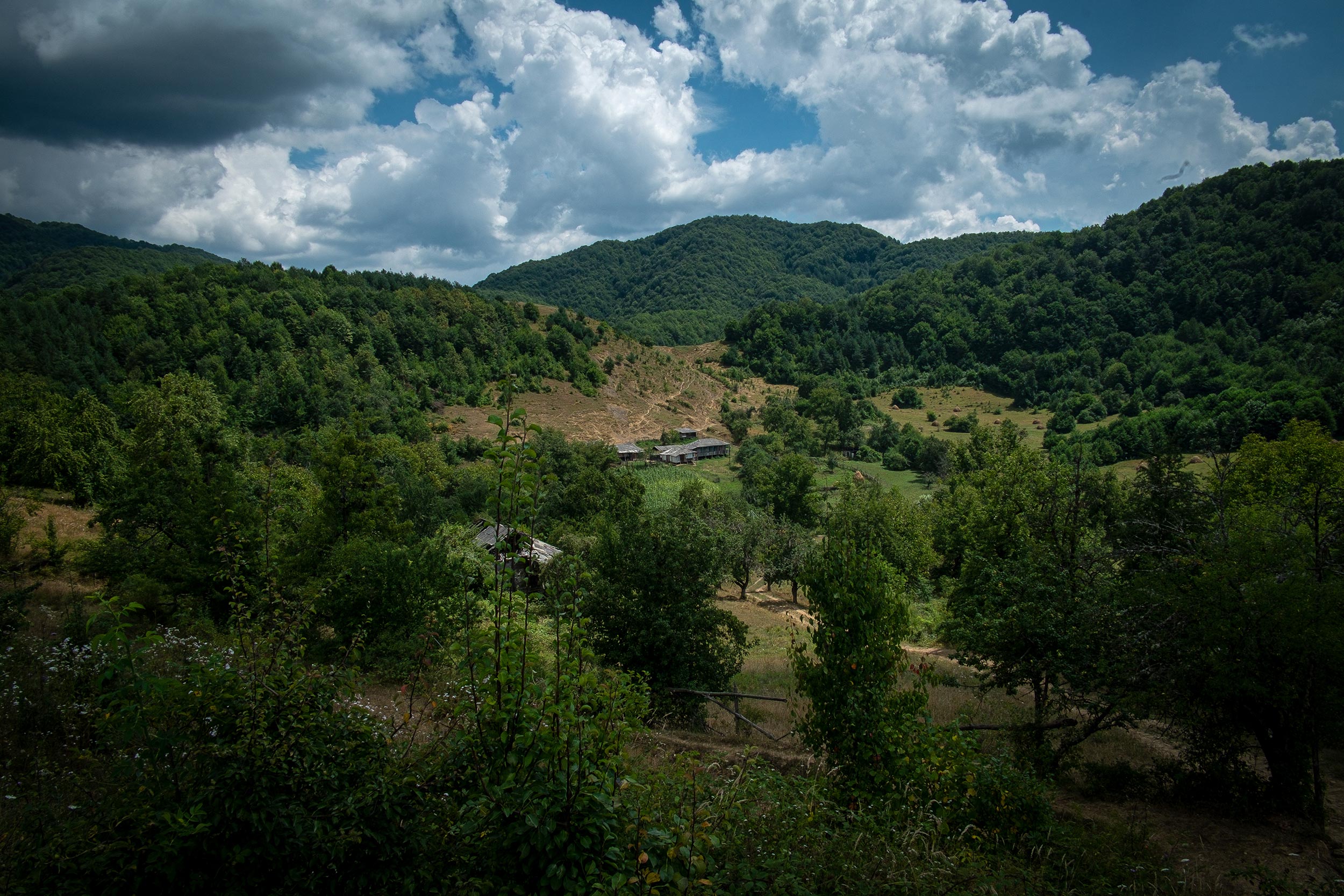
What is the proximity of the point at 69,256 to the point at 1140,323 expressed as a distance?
203 meters

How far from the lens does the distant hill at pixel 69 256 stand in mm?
105750

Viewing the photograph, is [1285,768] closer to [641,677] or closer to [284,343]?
[641,677]

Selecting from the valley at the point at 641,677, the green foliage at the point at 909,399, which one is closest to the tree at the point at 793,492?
the valley at the point at 641,677

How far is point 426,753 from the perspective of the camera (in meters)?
4.13

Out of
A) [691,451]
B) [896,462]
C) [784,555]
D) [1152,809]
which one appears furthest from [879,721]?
[896,462]

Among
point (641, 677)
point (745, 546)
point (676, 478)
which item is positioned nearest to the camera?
point (641, 677)

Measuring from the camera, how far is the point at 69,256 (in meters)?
119

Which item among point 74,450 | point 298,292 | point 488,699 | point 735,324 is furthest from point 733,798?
point 735,324

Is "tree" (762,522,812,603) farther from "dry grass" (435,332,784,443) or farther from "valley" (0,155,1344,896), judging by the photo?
"dry grass" (435,332,784,443)

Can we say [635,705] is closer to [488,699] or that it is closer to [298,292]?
[488,699]

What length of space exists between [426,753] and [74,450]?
43.0 m

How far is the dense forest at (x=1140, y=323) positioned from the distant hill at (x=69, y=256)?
385ft

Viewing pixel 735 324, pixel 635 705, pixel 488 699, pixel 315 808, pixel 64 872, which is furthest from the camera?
pixel 735 324

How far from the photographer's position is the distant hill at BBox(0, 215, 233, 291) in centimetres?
10575
